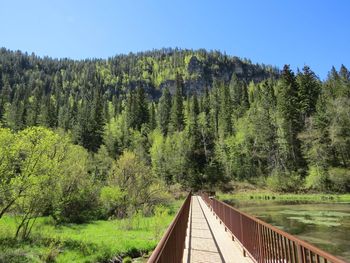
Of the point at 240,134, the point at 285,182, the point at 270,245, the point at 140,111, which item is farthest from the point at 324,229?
the point at 140,111

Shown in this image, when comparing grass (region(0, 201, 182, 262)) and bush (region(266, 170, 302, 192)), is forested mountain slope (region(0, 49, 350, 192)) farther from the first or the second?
grass (region(0, 201, 182, 262))

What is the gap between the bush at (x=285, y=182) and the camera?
6238 cm

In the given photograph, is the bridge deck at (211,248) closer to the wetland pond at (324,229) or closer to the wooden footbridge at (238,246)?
the wooden footbridge at (238,246)

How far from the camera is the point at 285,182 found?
63.2m

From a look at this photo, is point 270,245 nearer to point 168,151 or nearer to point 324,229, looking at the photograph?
point 324,229

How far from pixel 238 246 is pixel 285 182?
55.2 metres

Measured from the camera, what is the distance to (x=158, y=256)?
3930 millimetres

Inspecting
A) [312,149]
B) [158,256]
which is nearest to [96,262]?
[158,256]

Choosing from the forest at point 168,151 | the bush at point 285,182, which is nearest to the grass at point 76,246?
the forest at point 168,151

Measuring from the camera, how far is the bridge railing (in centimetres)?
490

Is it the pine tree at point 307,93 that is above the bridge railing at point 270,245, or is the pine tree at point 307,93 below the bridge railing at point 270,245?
above

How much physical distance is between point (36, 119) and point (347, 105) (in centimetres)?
8550

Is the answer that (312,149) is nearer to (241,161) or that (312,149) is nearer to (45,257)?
(241,161)

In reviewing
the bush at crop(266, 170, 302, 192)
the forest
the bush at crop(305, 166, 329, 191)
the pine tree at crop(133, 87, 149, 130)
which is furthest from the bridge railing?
the pine tree at crop(133, 87, 149, 130)
